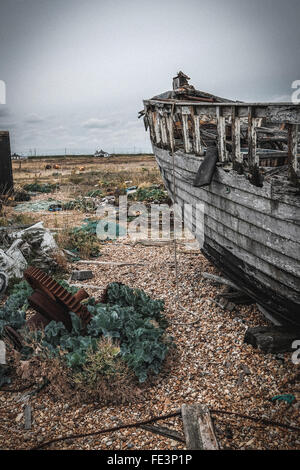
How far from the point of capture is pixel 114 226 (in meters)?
10.7

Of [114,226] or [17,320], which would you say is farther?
[114,226]

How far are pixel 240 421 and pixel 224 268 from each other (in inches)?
101

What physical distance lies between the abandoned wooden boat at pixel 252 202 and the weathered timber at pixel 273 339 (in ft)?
0.52

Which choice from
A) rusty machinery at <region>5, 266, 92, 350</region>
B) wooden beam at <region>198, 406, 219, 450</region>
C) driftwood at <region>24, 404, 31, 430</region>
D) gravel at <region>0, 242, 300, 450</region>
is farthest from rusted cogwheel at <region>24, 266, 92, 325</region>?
wooden beam at <region>198, 406, 219, 450</region>

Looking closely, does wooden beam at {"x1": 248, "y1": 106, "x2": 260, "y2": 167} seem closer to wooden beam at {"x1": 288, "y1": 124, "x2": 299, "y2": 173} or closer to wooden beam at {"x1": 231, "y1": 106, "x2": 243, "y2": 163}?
wooden beam at {"x1": 231, "y1": 106, "x2": 243, "y2": 163}

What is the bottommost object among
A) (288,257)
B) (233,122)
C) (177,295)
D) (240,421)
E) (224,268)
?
(240,421)

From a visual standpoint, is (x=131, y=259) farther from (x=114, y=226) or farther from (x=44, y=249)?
(x=114, y=226)

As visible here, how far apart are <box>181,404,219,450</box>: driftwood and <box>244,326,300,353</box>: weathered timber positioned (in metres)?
1.21

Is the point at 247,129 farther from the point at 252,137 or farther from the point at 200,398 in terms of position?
the point at 200,398

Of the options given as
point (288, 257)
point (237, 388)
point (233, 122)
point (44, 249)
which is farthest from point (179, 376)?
point (44, 249)

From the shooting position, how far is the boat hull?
3.38m

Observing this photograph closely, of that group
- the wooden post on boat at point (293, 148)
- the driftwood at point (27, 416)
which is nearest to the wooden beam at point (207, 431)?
the driftwood at point (27, 416)

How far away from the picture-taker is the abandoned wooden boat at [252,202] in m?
3.24

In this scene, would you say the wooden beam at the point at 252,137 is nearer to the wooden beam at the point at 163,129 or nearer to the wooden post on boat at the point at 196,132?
the wooden post on boat at the point at 196,132
